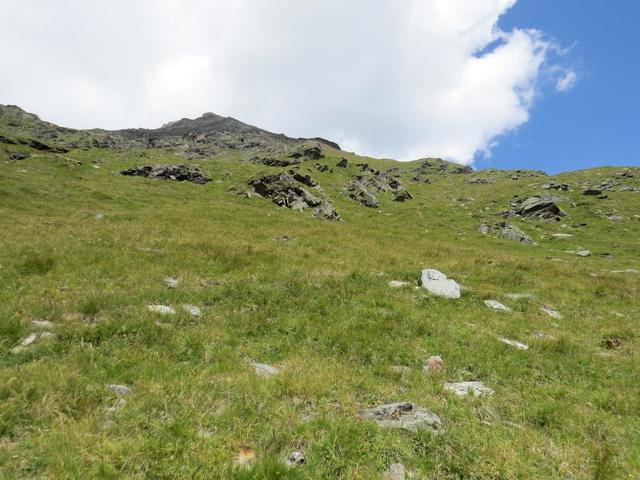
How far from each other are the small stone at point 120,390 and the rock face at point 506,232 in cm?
4567

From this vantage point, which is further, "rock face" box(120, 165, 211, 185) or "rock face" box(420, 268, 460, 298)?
"rock face" box(120, 165, 211, 185)

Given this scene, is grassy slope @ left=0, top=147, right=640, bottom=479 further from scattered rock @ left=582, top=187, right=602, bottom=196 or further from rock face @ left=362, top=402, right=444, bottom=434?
scattered rock @ left=582, top=187, right=602, bottom=196

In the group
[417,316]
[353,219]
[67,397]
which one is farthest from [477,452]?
[353,219]

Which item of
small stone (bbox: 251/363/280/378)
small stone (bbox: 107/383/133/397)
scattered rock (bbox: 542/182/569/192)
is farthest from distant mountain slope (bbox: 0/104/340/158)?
small stone (bbox: 107/383/133/397)

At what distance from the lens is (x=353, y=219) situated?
51.1m

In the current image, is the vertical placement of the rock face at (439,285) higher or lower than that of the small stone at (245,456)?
higher

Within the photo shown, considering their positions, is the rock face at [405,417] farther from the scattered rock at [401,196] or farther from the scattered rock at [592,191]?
the scattered rock at [592,191]

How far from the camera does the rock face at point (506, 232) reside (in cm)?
4419

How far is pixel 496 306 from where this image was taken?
50.1 feet

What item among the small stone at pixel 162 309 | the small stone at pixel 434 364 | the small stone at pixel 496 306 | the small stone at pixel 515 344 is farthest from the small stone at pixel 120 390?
the small stone at pixel 496 306

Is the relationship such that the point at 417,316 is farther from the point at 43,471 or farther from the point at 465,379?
the point at 43,471

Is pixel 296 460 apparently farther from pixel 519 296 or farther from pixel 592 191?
pixel 592 191

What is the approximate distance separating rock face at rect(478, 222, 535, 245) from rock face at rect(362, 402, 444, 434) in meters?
42.8

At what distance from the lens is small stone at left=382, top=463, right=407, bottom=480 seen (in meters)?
5.13
